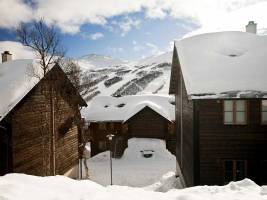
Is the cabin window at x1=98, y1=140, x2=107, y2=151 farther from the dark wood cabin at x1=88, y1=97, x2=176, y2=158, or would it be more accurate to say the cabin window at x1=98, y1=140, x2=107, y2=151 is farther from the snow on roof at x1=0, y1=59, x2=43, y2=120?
the snow on roof at x1=0, y1=59, x2=43, y2=120

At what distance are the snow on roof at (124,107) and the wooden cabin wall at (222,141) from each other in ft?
63.3

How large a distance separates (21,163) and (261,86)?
42.7 feet

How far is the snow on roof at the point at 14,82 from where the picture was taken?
14.2m

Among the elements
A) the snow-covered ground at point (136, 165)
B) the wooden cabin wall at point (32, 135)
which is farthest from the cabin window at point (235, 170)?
the wooden cabin wall at point (32, 135)

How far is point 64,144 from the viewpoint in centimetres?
2159

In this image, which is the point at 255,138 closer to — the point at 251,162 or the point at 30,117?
the point at 251,162

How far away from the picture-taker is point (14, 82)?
614 inches

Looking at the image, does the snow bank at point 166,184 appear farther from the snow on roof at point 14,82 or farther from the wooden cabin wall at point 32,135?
the snow on roof at point 14,82

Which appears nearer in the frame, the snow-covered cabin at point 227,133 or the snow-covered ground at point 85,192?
the snow-covered ground at point 85,192

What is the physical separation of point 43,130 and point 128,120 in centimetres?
1647

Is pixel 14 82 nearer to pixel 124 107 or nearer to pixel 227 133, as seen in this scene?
pixel 227 133

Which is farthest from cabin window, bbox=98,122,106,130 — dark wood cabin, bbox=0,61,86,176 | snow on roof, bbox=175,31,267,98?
snow on roof, bbox=175,31,267,98

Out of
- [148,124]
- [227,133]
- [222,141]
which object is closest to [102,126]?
[148,124]

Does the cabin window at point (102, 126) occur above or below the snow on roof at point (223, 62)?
below
